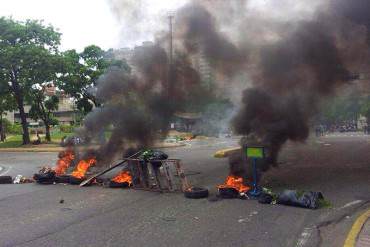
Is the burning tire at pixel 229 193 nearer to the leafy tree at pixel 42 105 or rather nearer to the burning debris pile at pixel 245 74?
the burning debris pile at pixel 245 74

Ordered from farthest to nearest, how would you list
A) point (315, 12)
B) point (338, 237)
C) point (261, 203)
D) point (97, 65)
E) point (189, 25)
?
point (97, 65), point (189, 25), point (315, 12), point (261, 203), point (338, 237)

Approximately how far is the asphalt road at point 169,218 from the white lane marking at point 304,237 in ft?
0.05

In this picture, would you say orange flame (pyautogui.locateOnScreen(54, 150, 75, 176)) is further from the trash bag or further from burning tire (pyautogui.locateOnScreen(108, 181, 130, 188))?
the trash bag

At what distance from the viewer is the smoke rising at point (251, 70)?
36.9 feet

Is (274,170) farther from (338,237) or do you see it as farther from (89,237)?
(89,237)

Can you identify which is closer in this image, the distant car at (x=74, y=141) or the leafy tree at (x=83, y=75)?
the distant car at (x=74, y=141)

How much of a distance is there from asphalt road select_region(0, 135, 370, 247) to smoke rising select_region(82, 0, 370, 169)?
2001mm

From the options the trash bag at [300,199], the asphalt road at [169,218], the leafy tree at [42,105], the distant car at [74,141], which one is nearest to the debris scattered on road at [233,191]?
the asphalt road at [169,218]

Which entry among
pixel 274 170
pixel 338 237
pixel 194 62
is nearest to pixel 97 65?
pixel 194 62

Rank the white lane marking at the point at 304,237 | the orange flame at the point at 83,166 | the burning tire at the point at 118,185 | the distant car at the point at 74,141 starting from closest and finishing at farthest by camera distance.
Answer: the white lane marking at the point at 304,237 → the burning tire at the point at 118,185 → the orange flame at the point at 83,166 → the distant car at the point at 74,141

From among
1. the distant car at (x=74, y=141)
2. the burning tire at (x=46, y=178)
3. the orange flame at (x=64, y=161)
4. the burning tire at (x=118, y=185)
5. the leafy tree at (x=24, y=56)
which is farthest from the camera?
the leafy tree at (x=24, y=56)

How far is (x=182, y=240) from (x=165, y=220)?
1234 mm

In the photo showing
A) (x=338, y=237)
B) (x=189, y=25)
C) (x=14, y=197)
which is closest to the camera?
(x=338, y=237)

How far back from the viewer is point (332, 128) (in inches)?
2196
